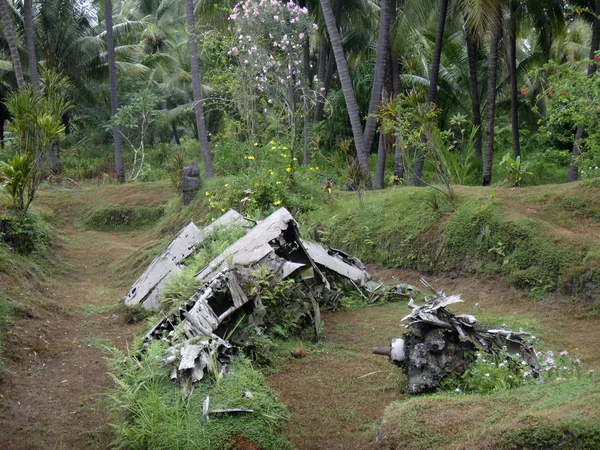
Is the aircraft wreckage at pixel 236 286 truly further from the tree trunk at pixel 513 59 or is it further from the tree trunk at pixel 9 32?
the tree trunk at pixel 9 32

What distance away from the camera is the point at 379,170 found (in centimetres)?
1605

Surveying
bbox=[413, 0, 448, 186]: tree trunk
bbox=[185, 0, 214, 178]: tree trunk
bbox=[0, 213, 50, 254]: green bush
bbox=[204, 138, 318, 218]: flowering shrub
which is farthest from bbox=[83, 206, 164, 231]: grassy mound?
bbox=[413, 0, 448, 186]: tree trunk

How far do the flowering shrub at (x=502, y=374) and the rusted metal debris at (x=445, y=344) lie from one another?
0.29ft

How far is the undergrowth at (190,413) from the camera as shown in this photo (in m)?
4.91

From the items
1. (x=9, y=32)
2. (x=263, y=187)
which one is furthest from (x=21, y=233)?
(x=9, y=32)

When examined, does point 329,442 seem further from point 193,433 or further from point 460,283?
point 460,283

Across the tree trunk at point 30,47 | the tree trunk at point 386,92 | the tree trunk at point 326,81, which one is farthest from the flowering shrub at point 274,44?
the tree trunk at point 30,47

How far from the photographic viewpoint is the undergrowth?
4914mm

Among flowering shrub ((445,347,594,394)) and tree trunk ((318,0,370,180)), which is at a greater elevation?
tree trunk ((318,0,370,180))

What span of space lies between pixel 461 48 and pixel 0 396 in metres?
18.7

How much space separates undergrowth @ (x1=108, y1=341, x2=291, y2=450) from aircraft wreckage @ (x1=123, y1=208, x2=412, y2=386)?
0.59 ft

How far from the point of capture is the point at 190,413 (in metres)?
5.11

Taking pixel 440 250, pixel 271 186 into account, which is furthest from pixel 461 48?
pixel 440 250

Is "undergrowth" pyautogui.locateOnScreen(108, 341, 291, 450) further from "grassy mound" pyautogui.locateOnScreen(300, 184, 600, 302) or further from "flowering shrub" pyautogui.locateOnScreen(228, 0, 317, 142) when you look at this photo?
"flowering shrub" pyautogui.locateOnScreen(228, 0, 317, 142)
